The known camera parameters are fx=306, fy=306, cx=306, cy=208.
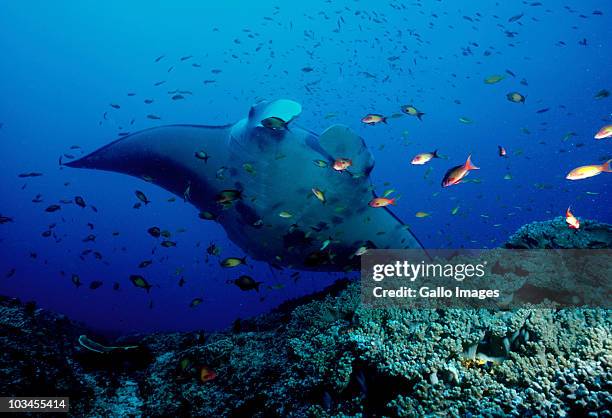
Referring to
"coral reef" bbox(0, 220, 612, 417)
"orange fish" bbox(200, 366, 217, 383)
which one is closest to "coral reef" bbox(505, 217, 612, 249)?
"coral reef" bbox(0, 220, 612, 417)

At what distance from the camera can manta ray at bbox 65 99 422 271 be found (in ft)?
14.8

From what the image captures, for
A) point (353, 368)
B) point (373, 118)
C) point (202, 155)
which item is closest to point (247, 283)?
point (353, 368)

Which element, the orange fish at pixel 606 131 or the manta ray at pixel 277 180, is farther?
the manta ray at pixel 277 180

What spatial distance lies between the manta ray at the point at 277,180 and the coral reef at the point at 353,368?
1695 mm

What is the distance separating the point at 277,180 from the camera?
4871 mm

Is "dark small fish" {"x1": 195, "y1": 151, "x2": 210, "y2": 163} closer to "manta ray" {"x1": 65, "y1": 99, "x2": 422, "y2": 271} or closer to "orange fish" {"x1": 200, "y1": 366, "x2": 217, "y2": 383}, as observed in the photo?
"manta ray" {"x1": 65, "y1": 99, "x2": 422, "y2": 271}

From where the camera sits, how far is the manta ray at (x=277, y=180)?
14.8ft

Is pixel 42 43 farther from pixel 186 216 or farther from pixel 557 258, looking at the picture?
pixel 557 258

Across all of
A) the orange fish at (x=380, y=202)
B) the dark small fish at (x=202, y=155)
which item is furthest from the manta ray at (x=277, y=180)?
the orange fish at (x=380, y=202)

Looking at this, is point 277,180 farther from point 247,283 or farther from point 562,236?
point 562,236

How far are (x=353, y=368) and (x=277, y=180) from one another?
2.99 m

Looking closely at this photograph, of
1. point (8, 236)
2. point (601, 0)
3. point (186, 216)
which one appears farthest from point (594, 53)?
point (8, 236)

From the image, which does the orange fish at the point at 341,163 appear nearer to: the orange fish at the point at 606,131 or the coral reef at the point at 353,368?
the coral reef at the point at 353,368

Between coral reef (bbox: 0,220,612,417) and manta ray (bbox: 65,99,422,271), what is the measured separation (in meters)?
1.70
